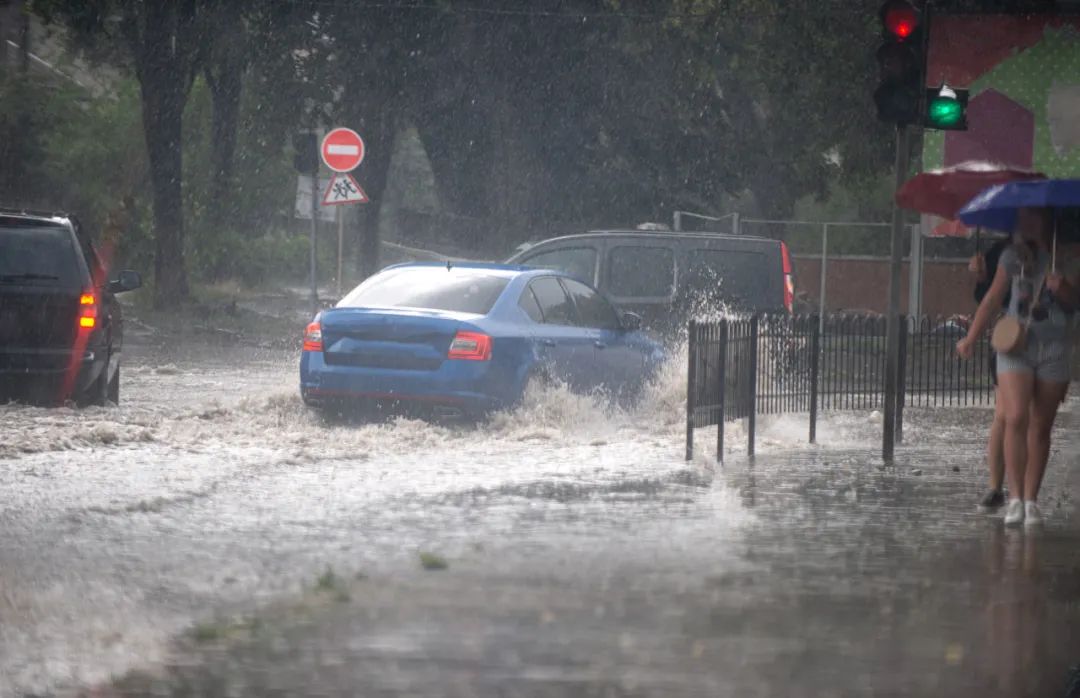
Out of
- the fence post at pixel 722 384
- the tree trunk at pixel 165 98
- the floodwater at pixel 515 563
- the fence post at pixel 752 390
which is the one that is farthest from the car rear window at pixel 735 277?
the tree trunk at pixel 165 98

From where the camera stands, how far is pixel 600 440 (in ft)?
49.6

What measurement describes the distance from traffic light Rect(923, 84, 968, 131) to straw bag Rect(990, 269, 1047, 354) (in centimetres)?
300

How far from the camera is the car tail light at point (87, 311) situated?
16062mm

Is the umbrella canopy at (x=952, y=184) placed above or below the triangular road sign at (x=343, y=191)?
below

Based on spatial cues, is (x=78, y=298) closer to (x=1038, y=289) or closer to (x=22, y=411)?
(x=22, y=411)

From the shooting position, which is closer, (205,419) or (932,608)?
(932,608)

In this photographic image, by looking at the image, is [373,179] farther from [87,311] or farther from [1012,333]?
[1012,333]

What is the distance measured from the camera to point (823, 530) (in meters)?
10.3

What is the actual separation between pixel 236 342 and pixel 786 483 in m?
17.9

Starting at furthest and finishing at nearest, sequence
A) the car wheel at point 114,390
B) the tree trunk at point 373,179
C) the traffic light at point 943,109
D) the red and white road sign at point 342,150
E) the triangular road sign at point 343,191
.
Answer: the tree trunk at point 373,179 → the red and white road sign at point 342,150 → the triangular road sign at point 343,191 → the car wheel at point 114,390 → the traffic light at point 943,109

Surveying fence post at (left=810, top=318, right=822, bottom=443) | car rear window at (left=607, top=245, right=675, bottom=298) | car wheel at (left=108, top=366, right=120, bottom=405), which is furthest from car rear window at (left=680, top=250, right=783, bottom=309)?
car wheel at (left=108, top=366, right=120, bottom=405)

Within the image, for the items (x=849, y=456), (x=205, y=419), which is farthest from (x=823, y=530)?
(x=205, y=419)

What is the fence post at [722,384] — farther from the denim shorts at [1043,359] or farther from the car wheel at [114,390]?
the car wheel at [114,390]

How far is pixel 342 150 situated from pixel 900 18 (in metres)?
14.8
